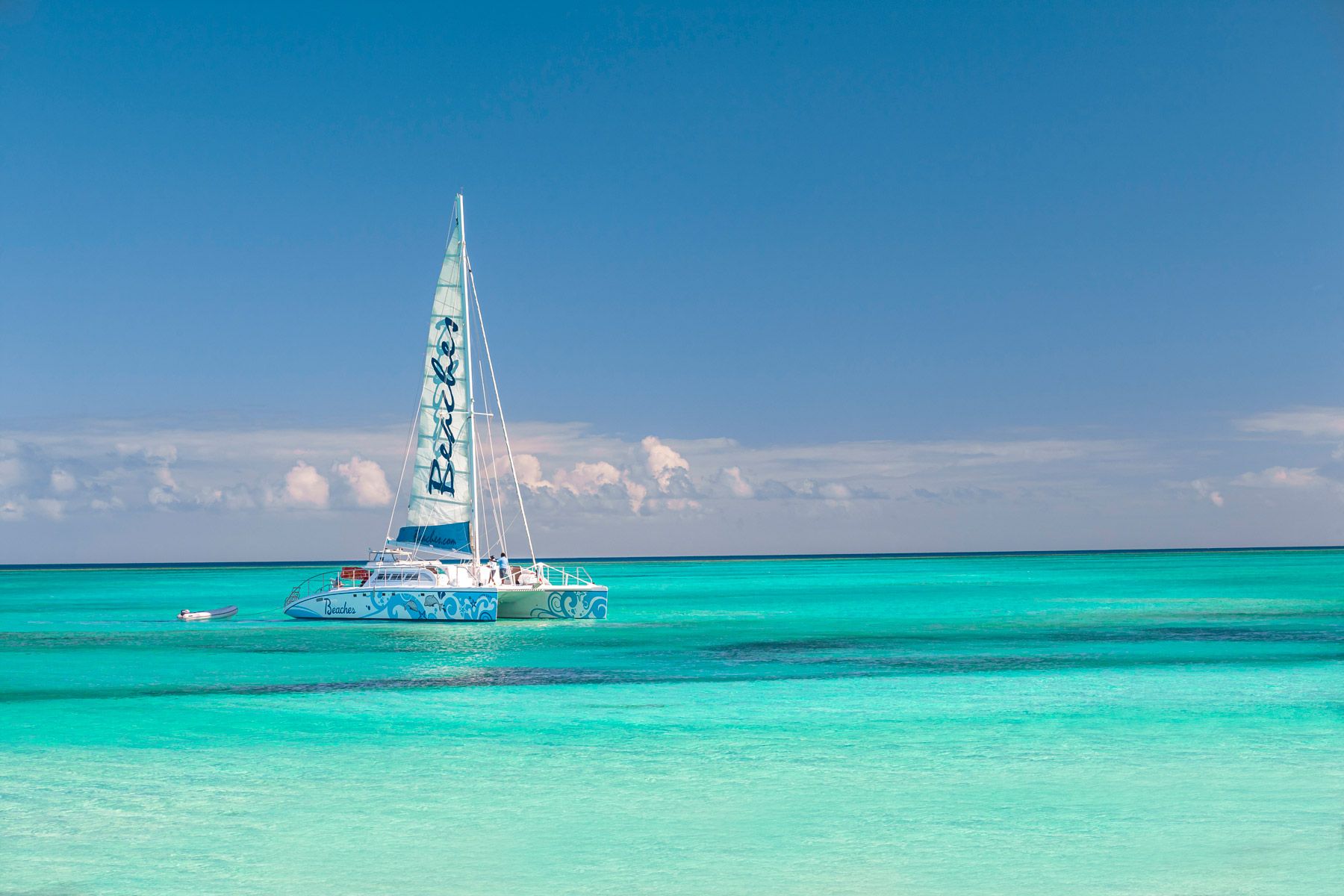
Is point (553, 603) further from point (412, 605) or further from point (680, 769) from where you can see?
point (680, 769)

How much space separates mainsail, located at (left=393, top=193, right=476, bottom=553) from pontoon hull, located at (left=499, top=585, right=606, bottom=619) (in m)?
3.38

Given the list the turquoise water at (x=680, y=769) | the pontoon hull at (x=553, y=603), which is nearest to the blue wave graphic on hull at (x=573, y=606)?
the pontoon hull at (x=553, y=603)

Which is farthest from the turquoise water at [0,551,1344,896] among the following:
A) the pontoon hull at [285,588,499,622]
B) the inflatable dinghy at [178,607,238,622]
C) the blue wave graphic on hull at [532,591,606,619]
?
the inflatable dinghy at [178,607,238,622]

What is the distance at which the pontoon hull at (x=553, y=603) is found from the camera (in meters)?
48.3

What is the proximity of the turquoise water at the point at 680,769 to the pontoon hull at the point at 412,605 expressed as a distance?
598 centimetres

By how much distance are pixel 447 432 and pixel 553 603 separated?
8.58 metres

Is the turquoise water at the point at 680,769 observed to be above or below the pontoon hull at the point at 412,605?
below

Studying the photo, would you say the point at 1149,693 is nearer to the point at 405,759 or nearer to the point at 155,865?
the point at 405,759

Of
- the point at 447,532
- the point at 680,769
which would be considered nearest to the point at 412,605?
the point at 447,532

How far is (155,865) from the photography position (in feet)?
44.0

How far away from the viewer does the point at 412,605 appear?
48.5 metres

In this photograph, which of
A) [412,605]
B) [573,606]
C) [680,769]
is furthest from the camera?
[573,606]

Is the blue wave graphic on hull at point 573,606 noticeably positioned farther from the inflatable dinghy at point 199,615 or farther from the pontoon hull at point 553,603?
the inflatable dinghy at point 199,615

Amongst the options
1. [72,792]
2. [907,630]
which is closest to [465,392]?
[907,630]
